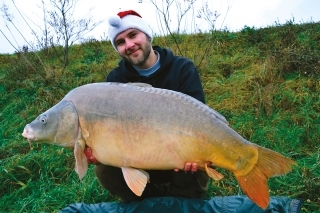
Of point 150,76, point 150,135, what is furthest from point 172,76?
point 150,135

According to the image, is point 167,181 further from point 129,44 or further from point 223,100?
point 223,100

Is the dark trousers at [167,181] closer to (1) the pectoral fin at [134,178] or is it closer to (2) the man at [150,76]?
(2) the man at [150,76]

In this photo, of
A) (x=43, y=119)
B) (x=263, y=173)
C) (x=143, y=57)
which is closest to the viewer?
(x=263, y=173)

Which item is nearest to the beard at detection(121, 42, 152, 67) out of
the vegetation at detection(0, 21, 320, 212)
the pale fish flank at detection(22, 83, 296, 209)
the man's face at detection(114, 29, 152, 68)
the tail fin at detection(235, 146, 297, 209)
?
the man's face at detection(114, 29, 152, 68)

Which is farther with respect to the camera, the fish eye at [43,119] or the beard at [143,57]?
the beard at [143,57]

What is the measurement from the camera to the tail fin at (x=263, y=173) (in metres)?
1.70

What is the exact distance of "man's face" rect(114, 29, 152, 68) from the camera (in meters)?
2.58

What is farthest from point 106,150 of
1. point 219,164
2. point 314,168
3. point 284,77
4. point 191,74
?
point 284,77

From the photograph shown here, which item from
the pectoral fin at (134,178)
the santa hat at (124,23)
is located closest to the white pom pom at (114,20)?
the santa hat at (124,23)

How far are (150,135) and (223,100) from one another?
2.58m

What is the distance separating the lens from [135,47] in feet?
8.48

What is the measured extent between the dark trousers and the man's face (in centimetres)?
73

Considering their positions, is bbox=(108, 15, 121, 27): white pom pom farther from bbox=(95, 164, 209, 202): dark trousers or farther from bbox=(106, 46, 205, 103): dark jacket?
bbox=(95, 164, 209, 202): dark trousers

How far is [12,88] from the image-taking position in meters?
5.80
